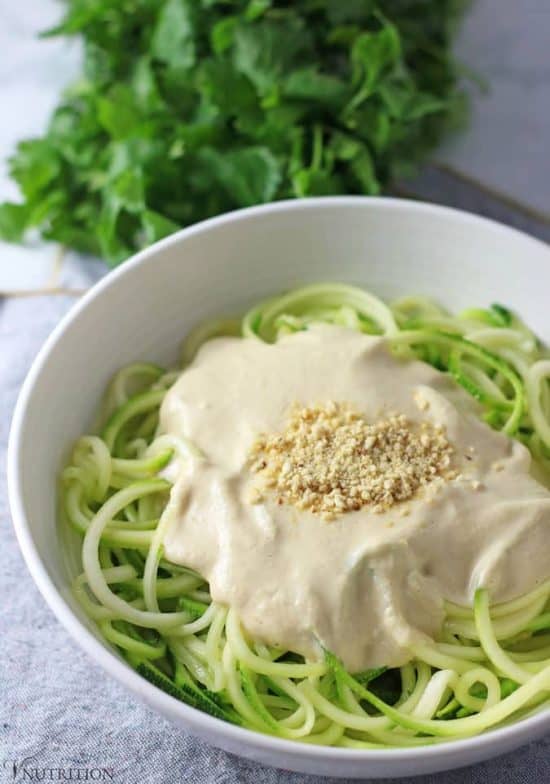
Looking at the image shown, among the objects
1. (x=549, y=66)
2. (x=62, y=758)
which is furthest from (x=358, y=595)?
(x=549, y=66)

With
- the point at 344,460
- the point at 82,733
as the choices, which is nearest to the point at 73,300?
the point at 344,460

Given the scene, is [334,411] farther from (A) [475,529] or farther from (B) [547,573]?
(B) [547,573]

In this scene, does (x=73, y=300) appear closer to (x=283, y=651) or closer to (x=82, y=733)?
(x=82, y=733)

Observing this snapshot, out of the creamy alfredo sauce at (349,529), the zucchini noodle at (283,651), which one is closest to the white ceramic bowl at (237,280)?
the zucchini noodle at (283,651)

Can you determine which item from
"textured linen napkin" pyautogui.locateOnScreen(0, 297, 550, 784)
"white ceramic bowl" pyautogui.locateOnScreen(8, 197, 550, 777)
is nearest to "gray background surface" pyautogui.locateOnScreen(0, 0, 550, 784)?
"textured linen napkin" pyautogui.locateOnScreen(0, 297, 550, 784)

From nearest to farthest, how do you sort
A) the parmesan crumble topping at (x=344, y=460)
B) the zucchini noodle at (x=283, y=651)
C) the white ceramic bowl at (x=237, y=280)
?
the zucchini noodle at (x=283, y=651) < the parmesan crumble topping at (x=344, y=460) < the white ceramic bowl at (x=237, y=280)

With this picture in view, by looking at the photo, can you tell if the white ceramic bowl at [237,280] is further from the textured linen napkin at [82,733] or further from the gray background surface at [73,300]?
the textured linen napkin at [82,733]

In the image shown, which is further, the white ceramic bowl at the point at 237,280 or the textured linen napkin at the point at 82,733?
the white ceramic bowl at the point at 237,280
